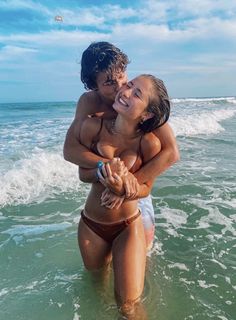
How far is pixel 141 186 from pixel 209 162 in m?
6.80

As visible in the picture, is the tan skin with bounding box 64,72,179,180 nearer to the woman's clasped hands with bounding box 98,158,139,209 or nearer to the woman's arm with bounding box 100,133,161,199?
the woman's arm with bounding box 100,133,161,199

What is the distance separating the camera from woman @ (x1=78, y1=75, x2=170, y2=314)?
299 cm

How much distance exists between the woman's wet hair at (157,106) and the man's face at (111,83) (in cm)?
26

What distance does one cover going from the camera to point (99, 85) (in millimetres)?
3309

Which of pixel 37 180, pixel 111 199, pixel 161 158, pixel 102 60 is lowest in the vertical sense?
pixel 37 180

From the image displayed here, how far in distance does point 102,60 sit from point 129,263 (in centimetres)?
163

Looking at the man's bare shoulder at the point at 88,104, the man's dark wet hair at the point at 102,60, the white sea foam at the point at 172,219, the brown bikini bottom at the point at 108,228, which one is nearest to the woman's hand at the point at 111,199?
the brown bikini bottom at the point at 108,228

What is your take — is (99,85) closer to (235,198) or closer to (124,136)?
(124,136)

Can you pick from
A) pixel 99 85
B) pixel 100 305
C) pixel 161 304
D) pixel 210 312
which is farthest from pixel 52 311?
pixel 99 85

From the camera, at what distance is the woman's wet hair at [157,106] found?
9.85 ft

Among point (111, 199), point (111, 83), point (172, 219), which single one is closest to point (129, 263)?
point (111, 199)

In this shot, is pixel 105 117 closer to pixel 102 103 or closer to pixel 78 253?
pixel 102 103

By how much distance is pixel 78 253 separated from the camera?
4590 millimetres

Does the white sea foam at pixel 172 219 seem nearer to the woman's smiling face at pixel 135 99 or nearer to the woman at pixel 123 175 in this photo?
the woman at pixel 123 175
